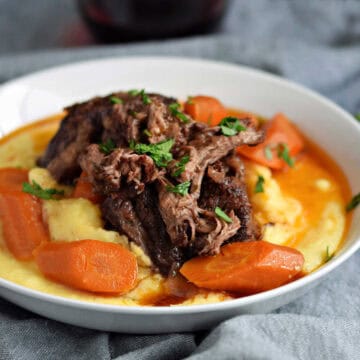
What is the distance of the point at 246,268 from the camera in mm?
4730

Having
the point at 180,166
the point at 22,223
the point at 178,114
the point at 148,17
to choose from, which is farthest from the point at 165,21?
the point at 22,223

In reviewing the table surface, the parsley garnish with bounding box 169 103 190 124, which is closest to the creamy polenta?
the parsley garnish with bounding box 169 103 190 124

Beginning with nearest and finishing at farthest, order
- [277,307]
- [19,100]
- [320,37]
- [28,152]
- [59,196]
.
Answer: [277,307], [59,196], [28,152], [19,100], [320,37]

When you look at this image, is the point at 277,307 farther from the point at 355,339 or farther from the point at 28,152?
the point at 28,152

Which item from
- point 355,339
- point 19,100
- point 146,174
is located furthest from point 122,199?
point 19,100

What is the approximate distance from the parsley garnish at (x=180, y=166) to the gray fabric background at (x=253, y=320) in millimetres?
1156

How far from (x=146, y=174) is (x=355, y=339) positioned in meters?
1.87

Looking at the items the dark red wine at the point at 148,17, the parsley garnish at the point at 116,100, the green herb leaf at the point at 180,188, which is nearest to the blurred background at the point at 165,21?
the dark red wine at the point at 148,17

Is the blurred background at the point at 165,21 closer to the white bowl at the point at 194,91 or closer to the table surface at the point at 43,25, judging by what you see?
the table surface at the point at 43,25

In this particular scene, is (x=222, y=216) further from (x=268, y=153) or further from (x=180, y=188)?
(x=268, y=153)

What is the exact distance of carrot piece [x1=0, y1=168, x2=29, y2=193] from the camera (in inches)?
222

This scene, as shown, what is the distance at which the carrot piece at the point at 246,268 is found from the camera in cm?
475

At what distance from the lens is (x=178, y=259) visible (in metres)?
4.96

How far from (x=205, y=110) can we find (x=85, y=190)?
1416mm
